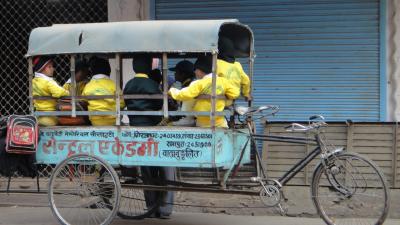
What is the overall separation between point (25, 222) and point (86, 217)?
41.5 inches

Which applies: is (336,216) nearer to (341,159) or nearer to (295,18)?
(341,159)

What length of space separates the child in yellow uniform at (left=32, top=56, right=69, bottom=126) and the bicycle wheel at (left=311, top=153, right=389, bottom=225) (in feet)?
7.70

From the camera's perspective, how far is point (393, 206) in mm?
6227

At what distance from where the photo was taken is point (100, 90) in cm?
502

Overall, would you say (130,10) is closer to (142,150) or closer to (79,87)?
(79,87)

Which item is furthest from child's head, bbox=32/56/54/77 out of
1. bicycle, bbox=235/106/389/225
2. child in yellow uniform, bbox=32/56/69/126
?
bicycle, bbox=235/106/389/225

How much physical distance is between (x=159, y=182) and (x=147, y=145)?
0.61m

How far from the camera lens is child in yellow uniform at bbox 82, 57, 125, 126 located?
496cm

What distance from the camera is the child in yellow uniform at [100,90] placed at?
4961 mm

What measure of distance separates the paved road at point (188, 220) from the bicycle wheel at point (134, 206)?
70 millimetres

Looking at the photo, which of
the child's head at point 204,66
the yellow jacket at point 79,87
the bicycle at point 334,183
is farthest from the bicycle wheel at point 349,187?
the yellow jacket at point 79,87

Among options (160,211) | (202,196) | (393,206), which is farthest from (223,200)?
(393,206)

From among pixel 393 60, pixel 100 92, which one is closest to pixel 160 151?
pixel 100 92

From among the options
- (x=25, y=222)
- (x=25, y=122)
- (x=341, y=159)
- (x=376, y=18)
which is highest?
(x=376, y=18)
